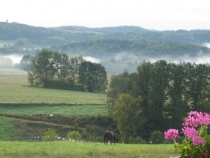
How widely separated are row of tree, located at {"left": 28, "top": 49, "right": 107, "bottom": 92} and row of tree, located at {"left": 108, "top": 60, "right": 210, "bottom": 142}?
1641 inches

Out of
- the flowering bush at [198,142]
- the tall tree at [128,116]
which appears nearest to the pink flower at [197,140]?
the flowering bush at [198,142]

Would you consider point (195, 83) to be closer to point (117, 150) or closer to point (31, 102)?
point (31, 102)

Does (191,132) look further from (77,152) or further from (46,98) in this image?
(46,98)

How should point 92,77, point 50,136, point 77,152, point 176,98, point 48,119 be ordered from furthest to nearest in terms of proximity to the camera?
1. point 92,77
2. point 176,98
3. point 48,119
4. point 50,136
5. point 77,152

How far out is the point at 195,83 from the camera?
8344 cm

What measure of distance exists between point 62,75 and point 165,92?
59689 millimetres

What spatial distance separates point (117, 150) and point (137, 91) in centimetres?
5721

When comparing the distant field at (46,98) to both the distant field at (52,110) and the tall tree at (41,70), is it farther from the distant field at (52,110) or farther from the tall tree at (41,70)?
the tall tree at (41,70)

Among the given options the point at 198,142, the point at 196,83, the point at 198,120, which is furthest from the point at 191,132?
the point at 196,83

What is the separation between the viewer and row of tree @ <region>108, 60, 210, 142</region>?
78963mm

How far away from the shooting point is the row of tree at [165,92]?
78963 mm

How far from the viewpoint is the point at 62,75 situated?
447ft

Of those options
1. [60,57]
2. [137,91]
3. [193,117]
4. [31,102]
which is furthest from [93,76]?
[193,117]

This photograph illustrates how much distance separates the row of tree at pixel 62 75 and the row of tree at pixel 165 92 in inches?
1641
